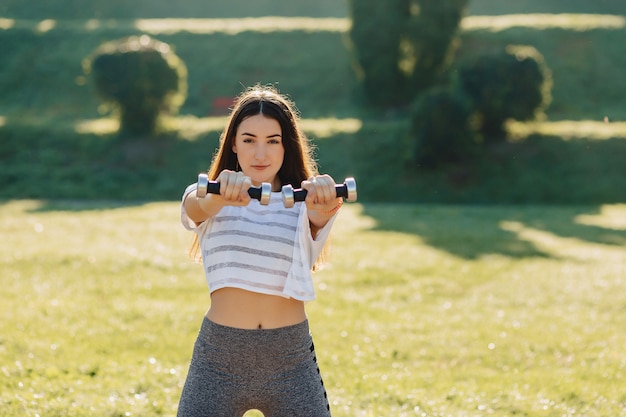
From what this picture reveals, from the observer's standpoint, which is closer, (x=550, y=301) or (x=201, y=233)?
Answer: (x=201, y=233)

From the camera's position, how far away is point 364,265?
11453 mm

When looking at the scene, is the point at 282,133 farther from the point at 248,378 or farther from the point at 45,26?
the point at 45,26

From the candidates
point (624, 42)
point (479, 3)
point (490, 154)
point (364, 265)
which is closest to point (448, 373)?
point (364, 265)

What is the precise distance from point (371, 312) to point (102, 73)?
1657 cm

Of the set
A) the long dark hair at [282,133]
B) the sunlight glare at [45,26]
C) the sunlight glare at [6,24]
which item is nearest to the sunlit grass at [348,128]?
the sunlight glare at [45,26]

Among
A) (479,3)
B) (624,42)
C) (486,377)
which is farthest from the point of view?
(479,3)

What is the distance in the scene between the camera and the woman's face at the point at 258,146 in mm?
3596

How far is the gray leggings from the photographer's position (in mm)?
3334

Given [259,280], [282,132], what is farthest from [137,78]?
[259,280]

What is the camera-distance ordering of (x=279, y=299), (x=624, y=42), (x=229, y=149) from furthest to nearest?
(x=624, y=42), (x=229, y=149), (x=279, y=299)

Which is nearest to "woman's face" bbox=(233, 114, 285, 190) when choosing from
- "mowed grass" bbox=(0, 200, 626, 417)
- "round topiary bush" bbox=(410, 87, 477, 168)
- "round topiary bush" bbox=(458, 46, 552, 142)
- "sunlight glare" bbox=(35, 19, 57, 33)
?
"mowed grass" bbox=(0, 200, 626, 417)

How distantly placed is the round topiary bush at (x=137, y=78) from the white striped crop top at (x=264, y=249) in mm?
20250

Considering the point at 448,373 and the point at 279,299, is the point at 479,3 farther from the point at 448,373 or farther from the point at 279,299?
the point at 279,299

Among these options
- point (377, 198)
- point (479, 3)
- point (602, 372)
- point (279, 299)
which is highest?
point (479, 3)
